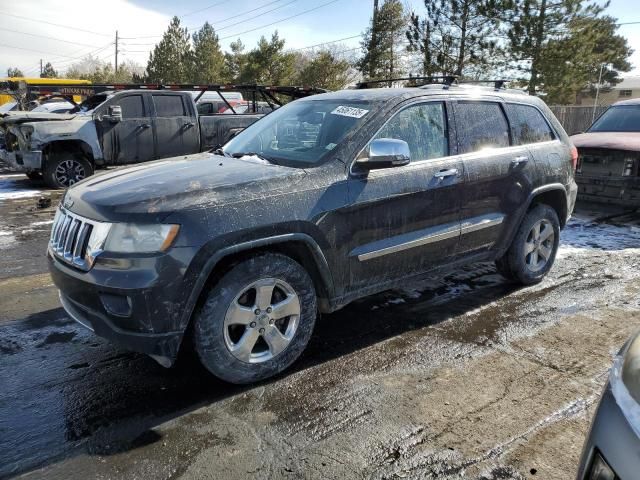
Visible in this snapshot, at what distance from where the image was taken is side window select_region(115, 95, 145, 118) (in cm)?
1049

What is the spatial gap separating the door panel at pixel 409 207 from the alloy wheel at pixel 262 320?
0.51 meters

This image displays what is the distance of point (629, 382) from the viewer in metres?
1.57

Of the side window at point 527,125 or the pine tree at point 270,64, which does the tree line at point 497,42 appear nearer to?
the pine tree at point 270,64

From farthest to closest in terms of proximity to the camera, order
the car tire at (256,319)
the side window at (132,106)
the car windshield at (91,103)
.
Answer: the car windshield at (91,103), the side window at (132,106), the car tire at (256,319)

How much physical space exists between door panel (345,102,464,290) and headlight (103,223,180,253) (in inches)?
46.4

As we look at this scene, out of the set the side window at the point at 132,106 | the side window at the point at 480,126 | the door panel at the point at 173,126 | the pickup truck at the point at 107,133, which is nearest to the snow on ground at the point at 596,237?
the side window at the point at 480,126

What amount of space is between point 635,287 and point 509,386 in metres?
2.59

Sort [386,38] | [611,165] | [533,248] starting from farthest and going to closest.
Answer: [386,38] < [611,165] < [533,248]

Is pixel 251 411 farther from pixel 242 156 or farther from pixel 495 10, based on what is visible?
pixel 495 10

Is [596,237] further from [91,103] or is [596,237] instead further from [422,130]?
[91,103]

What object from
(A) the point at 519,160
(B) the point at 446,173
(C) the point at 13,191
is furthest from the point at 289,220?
(C) the point at 13,191

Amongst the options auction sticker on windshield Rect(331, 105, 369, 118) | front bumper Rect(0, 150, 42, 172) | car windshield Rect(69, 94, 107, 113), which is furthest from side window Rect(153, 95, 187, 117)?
auction sticker on windshield Rect(331, 105, 369, 118)

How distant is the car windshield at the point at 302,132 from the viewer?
11.7 ft

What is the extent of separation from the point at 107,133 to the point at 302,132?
7.68 meters
